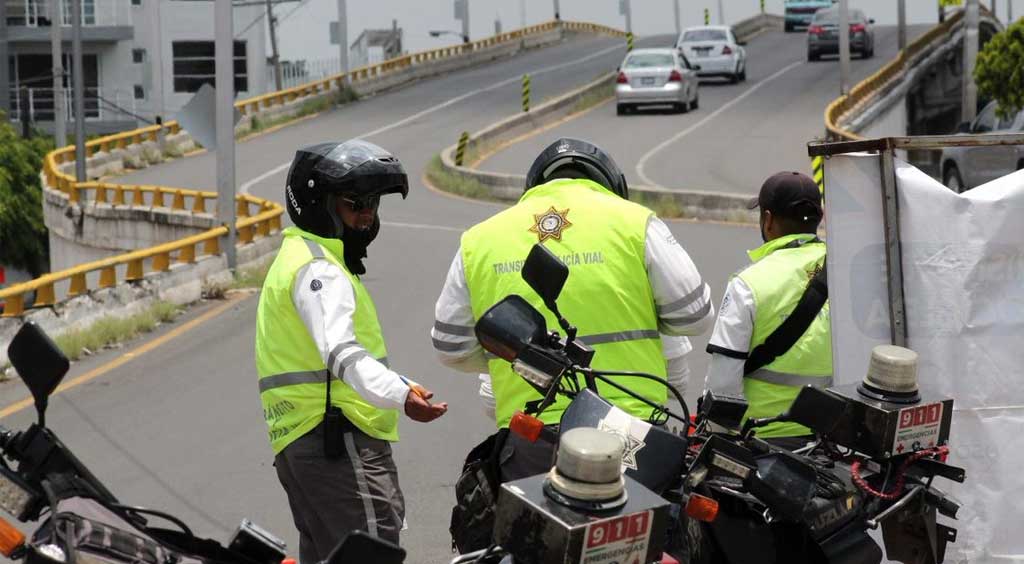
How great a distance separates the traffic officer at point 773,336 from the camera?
16.2ft

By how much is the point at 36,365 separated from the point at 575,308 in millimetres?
1890

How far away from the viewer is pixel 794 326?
498 centimetres

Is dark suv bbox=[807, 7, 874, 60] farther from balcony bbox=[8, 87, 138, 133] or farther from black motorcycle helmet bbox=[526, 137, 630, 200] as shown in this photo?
black motorcycle helmet bbox=[526, 137, 630, 200]

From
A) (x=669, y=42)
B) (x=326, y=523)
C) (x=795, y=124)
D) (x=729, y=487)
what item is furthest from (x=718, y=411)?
(x=669, y=42)

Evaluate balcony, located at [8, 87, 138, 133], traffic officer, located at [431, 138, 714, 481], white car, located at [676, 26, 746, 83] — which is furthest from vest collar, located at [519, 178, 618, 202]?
balcony, located at [8, 87, 138, 133]

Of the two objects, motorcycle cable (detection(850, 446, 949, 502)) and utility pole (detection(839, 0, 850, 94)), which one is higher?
utility pole (detection(839, 0, 850, 94))

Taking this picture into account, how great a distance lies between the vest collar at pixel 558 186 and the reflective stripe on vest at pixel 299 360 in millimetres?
645

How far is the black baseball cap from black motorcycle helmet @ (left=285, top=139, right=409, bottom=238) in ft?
4.79

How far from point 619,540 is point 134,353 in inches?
430

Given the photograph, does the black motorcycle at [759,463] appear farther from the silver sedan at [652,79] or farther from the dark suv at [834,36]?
the dark suv at [834,36]

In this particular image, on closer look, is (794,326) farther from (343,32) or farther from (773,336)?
(343,32)

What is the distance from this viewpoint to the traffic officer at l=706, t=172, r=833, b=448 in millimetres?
4945

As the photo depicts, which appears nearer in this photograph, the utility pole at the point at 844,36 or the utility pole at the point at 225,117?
the utility pole at the point at 225,117

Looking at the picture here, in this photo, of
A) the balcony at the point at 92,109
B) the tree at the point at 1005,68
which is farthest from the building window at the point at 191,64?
the tree at the point at 1005,68
